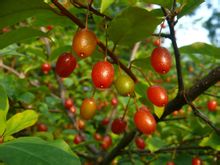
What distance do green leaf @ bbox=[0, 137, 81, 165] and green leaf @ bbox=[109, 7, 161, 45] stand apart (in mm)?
573

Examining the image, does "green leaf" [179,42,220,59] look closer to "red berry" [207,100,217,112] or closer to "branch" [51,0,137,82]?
"branch" [51,0,137,82]

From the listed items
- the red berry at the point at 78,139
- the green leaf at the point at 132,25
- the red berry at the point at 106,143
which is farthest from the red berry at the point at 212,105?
the green leaf at the point at 132,25

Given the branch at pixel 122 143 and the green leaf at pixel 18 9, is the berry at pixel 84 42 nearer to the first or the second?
the green leaf at pixel 18 9

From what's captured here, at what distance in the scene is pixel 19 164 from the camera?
119cm

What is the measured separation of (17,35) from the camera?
166 centimetres

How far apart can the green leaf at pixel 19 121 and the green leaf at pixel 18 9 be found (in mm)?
423

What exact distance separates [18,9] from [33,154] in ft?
1.93

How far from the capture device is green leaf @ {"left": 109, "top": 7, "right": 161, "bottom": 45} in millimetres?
1522

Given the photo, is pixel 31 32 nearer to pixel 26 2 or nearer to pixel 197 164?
pixel 26 2

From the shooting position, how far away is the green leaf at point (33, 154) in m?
1.20

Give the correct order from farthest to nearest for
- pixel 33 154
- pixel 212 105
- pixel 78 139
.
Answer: pixel 212 105 < pixel 78 139 < pixel 33 154

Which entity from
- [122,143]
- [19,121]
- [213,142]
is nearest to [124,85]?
[19,121]

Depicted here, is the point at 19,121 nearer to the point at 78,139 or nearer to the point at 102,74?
the point at 102,74

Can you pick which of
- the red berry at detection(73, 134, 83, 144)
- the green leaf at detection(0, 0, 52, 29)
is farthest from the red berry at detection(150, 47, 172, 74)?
the red berry at detection(73, 134, 83, 144)
